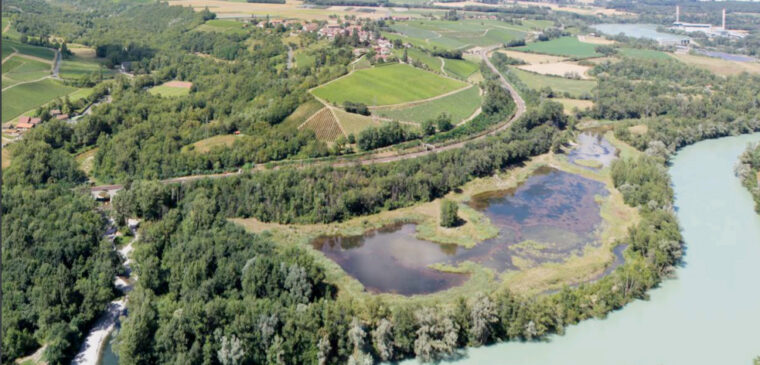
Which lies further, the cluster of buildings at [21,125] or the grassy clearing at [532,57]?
the grassy clearing at [532,57]

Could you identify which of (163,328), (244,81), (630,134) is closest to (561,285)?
(163,328)

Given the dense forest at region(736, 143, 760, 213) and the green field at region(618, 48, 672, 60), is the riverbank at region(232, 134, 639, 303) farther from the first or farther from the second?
the green field at region(618, 48, 672, 60)

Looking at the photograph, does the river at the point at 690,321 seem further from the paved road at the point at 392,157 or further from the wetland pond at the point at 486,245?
the paved road at the point at 392,157

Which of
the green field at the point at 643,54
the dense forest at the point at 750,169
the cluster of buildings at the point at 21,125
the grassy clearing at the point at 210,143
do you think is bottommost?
the dense forest at the point at 750,169

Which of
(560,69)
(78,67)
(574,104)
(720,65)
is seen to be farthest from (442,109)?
(720,65)

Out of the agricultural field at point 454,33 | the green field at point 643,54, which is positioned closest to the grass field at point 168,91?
the agricultural field at point 454,33

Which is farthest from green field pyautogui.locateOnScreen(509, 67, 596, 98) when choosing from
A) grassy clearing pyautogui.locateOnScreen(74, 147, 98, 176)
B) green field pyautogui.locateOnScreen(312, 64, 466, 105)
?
grassy clearing pyautogui.locateOnScreen(74, 147, 98, 176)

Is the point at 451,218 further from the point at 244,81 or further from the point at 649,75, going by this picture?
the point at 649,75
